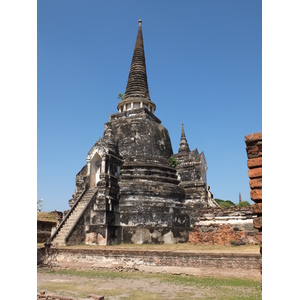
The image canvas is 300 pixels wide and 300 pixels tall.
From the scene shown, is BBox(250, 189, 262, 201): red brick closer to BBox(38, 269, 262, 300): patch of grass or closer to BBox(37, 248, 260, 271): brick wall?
BBox(38, 269, 262, 300): patch of grass

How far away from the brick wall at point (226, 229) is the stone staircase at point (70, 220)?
5.75m

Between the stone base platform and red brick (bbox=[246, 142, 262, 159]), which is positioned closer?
red brick (bbox=[246, 142, 262, 159])

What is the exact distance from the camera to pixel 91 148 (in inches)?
746

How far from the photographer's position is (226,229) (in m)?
16.0

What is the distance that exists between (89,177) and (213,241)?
25.5ft

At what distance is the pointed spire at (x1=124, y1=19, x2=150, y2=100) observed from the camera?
79.6 ft

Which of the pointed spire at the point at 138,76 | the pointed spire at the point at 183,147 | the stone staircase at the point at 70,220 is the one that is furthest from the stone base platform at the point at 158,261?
the pointed spire at the point at 138,76

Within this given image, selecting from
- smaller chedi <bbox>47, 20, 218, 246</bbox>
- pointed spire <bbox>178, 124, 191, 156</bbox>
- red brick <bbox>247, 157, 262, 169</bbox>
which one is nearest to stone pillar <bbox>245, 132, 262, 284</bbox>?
red brick <bbox>247, 157, 262, 169</bbox>

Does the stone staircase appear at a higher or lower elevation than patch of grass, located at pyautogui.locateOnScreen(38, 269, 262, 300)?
higher

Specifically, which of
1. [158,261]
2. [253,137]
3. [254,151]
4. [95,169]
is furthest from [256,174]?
[95,169]
